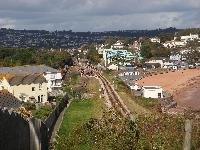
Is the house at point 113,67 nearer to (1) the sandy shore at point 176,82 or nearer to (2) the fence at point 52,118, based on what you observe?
(1) the sandy shore at point 176,82

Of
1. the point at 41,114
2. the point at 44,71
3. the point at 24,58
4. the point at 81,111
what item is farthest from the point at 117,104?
the point at 24,58

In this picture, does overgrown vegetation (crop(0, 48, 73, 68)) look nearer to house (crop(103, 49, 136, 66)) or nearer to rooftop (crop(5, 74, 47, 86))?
house (crop(103, 49, 136, 66))

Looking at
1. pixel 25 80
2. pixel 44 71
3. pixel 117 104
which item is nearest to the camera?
pixel 117 104

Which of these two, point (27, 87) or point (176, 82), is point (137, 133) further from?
point (176, 82)

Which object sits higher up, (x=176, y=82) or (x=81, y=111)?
(x=81, y=111)

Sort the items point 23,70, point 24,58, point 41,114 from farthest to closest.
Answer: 1. point 24,58
2. point 23,70
3. point 41,114

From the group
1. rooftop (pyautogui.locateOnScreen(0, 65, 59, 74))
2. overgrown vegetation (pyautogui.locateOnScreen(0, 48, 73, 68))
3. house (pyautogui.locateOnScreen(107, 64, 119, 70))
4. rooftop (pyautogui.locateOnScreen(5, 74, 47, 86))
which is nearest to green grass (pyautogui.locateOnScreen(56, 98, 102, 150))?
rooftop (pyautogui.locateOnScreen(5, 74, 47, 86))
